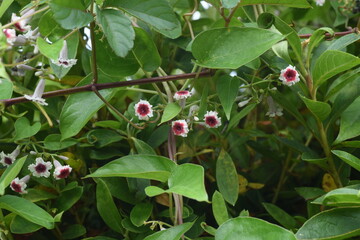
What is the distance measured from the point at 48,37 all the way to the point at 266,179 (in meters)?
0.44

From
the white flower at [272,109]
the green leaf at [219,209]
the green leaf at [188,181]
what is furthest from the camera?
the white flower at [272,109]

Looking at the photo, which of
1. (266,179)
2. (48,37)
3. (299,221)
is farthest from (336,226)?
(48,37)

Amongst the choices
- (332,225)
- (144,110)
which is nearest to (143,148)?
(144,110)

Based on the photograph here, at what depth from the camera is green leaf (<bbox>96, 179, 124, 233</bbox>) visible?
685mm

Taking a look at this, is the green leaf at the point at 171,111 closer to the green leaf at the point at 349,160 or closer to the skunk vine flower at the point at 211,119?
the skunk vine flower at the point at 211,119

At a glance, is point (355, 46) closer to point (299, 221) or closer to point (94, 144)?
point (299, 221)

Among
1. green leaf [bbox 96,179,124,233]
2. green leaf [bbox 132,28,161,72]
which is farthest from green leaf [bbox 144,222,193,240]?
green leaf [bbox 132,28,161,72]

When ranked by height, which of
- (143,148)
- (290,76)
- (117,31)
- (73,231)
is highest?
(117,31)

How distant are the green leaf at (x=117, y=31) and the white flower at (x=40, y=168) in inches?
8.8

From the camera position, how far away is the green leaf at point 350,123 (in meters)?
0.71

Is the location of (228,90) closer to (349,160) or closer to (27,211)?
(349,160)

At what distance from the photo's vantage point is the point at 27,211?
0.63 metres

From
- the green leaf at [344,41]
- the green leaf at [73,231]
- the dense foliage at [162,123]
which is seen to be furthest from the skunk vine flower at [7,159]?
the green leaf at [344,41]

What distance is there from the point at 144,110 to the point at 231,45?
0.51ft
